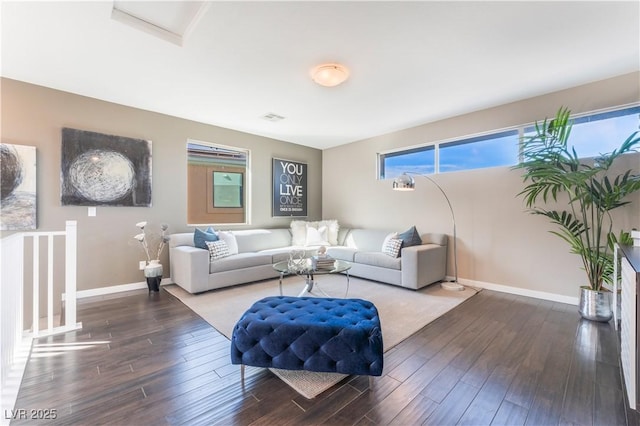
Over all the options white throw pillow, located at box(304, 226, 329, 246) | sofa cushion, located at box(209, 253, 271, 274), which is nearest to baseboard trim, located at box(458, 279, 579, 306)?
white throw pillow, located at box(304, 226, 329, 246)

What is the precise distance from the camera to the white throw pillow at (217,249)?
3682 mm

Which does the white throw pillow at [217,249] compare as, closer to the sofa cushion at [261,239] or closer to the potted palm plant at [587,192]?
the sofa cushion at [261,239]

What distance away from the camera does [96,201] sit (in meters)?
3.45

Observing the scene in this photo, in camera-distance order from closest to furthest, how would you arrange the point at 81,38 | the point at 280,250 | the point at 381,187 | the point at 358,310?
the point at 358,310 → the point at 81,38 → the point at 280,250 → the point at 381,187

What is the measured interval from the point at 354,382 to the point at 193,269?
8.44 feet

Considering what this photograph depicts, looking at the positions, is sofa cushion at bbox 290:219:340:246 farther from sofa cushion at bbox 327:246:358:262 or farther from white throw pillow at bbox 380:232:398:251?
white throw pillow at bbox 380:232:398:251

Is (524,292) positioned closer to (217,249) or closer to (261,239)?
(261,239)

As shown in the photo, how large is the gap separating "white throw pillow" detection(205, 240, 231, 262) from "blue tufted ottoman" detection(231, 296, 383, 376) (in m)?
2.15

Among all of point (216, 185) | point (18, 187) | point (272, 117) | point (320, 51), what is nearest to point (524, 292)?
point (320, 51)

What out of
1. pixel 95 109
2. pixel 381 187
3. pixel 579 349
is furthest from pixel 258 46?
pixel 579 349

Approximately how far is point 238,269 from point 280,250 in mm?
→ 905

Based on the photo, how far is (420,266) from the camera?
361 cm

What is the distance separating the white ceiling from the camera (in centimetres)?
198

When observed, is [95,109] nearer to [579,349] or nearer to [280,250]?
[280,250]
